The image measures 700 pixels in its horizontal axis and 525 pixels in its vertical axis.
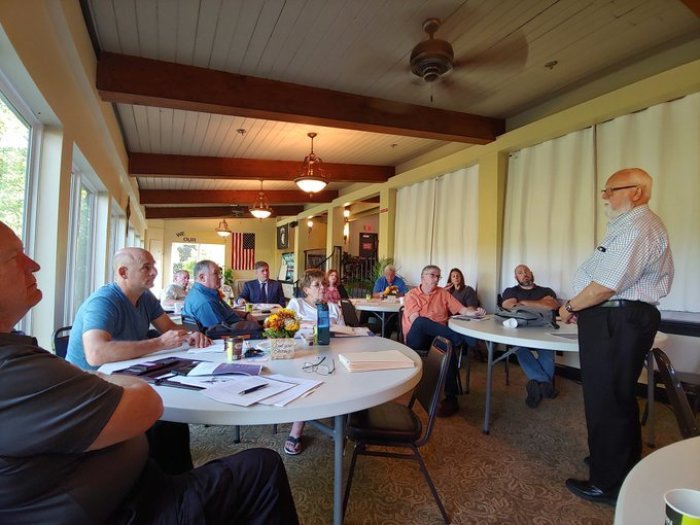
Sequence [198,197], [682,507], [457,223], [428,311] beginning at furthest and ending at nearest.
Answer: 1. [198,197]
2. [457,223]
3. [428,311]
4. [682,507]

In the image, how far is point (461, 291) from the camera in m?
4.70

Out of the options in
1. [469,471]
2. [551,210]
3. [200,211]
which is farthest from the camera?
[200,211]

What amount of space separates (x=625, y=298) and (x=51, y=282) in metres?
3.17

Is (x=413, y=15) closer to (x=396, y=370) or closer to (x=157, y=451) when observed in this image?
(x=396, y=370)

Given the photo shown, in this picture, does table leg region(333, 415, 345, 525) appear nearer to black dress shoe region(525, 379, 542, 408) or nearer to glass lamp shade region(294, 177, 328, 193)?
black dress shoe region(525, 379, 542, 408)

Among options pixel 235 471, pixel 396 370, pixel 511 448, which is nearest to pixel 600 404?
pixel 511 448

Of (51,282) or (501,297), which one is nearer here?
(51,282)

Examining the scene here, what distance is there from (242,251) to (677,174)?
1262cm

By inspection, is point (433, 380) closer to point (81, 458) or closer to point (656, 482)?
point (656, 482)

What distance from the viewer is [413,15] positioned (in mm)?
2479

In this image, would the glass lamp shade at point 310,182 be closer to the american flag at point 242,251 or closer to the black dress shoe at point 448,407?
the black dress shoe at point 448,407

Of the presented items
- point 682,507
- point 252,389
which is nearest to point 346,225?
point 252,389

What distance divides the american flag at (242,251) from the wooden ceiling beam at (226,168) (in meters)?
8.19

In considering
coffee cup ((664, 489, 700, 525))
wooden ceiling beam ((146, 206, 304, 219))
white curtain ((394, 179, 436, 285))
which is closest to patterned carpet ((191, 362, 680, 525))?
coffee cup ((664, 489, 700, 525))
